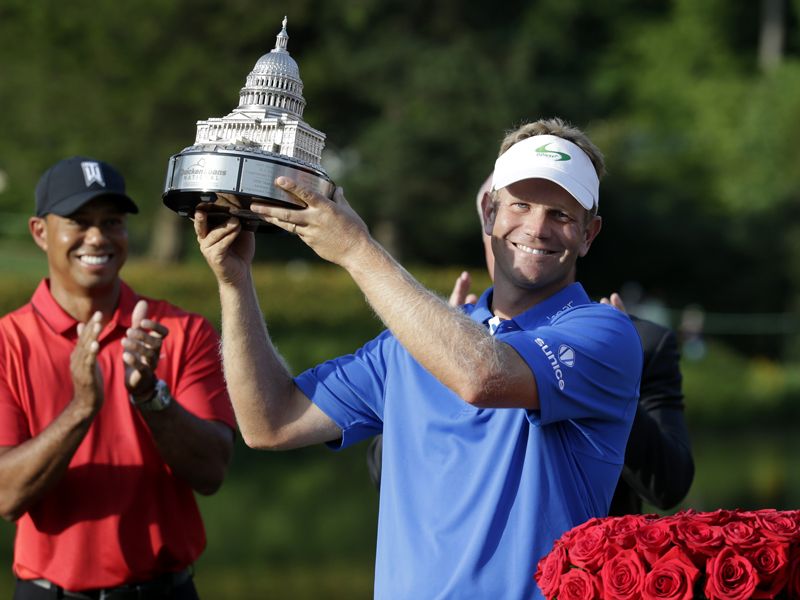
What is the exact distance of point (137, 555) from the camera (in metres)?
4.28

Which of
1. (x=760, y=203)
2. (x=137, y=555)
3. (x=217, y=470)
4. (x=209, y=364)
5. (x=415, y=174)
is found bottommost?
(x=137, y=555)

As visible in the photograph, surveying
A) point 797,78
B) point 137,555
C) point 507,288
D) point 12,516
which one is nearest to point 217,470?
point 137,555

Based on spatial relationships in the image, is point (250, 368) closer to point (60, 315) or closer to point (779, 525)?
point (60, 315)

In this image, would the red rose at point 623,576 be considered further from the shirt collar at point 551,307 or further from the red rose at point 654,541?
the shirt collar at point 551,307

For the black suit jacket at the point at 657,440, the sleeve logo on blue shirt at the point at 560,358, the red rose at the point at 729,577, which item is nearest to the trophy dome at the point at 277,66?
the sleeve logo on blue shirt at the point at 560,358

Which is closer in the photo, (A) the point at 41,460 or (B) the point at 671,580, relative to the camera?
(B) the point at 671,580

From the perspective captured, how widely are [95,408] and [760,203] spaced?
35073 millimetres

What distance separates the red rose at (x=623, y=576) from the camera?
2750 mm

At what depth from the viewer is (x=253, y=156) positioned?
9.91 ft

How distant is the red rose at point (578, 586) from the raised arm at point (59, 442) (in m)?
1.85

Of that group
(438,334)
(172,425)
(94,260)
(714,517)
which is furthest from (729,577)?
(94,260)

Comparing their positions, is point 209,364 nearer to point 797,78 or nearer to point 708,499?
point 708,499

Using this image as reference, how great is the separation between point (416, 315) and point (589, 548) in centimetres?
62

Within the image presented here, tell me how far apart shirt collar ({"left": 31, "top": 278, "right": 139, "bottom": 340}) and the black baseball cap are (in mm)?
296
